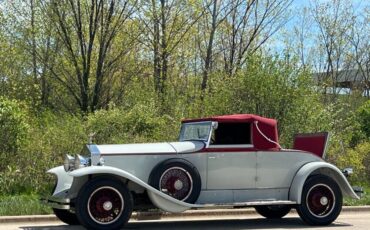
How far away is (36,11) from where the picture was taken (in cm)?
2717

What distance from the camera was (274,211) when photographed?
13352 mm

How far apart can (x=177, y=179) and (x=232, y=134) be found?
1.38 m

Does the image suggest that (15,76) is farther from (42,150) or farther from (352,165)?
(352,165)

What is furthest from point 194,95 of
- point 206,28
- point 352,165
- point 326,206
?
point 326,206

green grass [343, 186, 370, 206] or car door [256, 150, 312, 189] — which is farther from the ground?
car door [256, 150, 312, 189]

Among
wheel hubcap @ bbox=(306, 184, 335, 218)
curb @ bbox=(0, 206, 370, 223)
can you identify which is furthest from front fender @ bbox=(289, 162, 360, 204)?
curb @ bbox=(0, 206, 370, 223)

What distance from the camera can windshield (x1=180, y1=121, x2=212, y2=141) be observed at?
11852 mm

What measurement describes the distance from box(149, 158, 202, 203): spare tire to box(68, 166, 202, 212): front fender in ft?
0.59

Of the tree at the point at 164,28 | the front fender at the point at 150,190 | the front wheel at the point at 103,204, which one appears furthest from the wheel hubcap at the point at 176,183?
the tree at the point at 164,28

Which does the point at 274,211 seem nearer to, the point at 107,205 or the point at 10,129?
the point at 107,205

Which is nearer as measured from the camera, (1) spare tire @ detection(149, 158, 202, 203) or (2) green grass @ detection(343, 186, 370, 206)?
(1) spare tire @ detection(149, 158, 202, 203)

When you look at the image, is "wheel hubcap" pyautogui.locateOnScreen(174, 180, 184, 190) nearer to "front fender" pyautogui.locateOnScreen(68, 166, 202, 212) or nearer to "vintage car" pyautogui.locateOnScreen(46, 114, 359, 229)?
"vintage car" pyautogui.locateOnScreen(46, 114, 359, 229)

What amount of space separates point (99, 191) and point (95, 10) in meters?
16.0

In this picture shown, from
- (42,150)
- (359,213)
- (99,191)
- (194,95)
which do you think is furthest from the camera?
(194,95)
